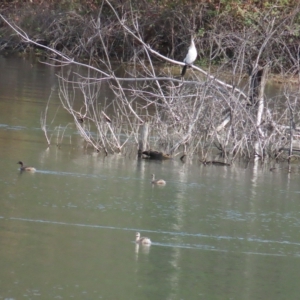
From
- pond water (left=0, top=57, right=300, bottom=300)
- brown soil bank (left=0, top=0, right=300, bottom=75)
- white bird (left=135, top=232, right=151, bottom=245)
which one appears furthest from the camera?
brown soil bank (left=0, top=0, right=300, bottom=75)

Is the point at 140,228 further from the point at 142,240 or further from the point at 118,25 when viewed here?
the point at 118,25

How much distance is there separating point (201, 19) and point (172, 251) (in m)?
23.0

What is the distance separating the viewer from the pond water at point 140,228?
704 cm

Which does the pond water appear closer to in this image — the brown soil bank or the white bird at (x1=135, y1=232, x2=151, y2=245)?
the white bird at (x1=135, y1=232, x2=151, y2=245)

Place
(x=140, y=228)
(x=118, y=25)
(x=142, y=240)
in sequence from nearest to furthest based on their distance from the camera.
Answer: (x=142, y=240) < (x=140, y=228) < (x=118, y=25)

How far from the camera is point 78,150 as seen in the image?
13.7 metres

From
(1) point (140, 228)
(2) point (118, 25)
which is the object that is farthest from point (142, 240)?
(2) point (118, 25)

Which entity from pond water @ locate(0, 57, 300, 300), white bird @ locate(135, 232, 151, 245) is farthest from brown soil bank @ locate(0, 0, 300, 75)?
white bird @ locate(135, 232, 151, 245)

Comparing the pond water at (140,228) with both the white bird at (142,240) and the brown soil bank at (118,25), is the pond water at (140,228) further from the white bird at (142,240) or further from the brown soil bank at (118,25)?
the brown soil bank at (118,25)

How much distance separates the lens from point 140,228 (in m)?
8.84

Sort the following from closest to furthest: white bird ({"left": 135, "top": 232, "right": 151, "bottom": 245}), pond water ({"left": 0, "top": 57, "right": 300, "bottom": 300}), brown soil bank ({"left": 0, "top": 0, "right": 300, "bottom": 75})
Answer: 1. pond water ({"left": 0, "top": 57, "right": 300, "bottom": 300})
2. white bird ({"left": 135, "top": 232, "right": 151, "bottom": 245})
3. brown soil bank ({"left": 0, "top": 0, "right": 300, "bottom": 75})

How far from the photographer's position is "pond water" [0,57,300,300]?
7.04 metres

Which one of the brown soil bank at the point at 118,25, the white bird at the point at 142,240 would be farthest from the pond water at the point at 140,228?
the brown soil bank at the point at 118,25

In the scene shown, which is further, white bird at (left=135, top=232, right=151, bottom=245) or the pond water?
white bird at (left=135, top=232, right=151, bottom=245)
